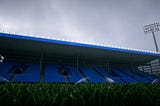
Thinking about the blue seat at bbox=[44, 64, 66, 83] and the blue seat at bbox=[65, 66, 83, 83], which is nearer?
the blue seat at bbox=[44, 64, 66, 83]

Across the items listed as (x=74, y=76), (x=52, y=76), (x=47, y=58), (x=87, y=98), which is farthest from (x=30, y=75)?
(x=87, y=98)

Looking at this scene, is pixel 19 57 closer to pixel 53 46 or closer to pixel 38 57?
pixel 38 57

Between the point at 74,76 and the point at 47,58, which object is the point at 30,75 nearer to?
the point at 47,58

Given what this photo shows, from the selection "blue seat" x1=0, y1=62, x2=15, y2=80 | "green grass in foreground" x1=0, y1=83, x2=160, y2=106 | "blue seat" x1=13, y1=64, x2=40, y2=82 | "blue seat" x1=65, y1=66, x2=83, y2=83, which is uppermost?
"green grass in foreground" x1=0, y1=83, x2=160, y2=106

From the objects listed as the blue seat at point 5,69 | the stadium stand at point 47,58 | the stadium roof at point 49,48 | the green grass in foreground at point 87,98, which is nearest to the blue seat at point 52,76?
the stadium stand at point 47,58

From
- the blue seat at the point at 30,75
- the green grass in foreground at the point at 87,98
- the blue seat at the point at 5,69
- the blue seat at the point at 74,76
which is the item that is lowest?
the blue seat at the point at 74,76

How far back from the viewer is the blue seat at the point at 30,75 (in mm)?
16231

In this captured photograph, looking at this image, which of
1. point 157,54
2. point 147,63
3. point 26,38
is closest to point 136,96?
point 26,38

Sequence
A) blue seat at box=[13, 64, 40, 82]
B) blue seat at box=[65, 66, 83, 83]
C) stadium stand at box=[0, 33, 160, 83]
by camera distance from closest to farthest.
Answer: blue seat at box=[13, 64, 40, 82] → stadium stand at box=[0, 33, 160, 83] → blue seat at box=[65, 66, 83, 83]

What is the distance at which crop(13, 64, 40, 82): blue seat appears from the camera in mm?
16231

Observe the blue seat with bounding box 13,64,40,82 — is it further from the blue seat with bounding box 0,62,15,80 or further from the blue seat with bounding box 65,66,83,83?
the blue seat with bounding box 65,66,83,83

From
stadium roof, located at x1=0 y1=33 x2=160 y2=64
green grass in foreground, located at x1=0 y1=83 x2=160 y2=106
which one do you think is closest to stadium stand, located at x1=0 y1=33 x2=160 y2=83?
stadium roof, located at x1=0 y1=33 x2=160 y2=64

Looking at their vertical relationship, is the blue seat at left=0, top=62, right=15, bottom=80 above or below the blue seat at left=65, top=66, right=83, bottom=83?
above

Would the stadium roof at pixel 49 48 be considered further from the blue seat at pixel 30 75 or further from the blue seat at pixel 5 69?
the blue seat at pixel 30 75
